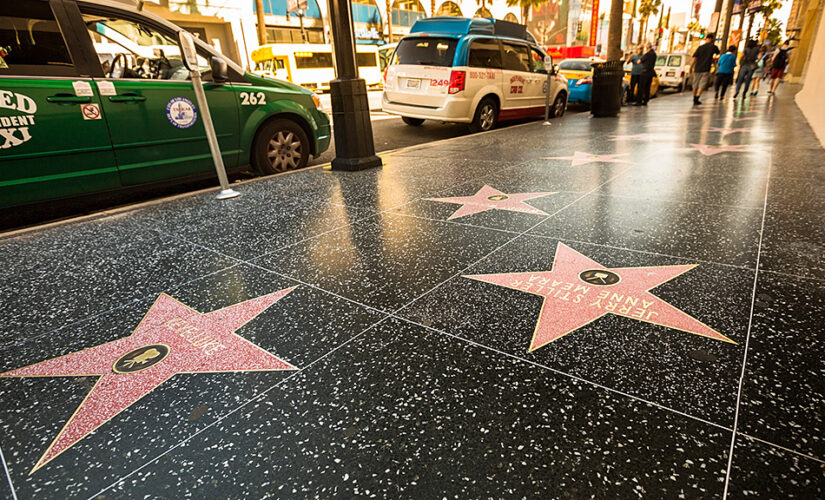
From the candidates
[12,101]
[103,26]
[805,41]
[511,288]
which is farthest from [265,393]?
[805,41]

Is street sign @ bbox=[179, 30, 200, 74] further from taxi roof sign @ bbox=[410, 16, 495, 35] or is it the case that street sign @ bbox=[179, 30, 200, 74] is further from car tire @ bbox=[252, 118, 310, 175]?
taxi roof sign @ bbox=[410, 16, 495, 35]

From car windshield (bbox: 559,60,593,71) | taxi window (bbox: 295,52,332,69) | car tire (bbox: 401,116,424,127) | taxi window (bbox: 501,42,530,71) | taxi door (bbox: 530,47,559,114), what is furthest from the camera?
taxi window (bbox: 295,52,332,69)

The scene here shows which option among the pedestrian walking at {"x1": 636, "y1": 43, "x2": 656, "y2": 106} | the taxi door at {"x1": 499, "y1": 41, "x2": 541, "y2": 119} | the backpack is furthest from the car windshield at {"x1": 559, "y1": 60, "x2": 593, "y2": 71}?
the taxi door at {"x1": 499, "y1": 41, "x2": 541, "y2": 119}

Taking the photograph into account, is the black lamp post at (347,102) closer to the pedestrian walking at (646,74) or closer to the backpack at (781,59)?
the pedestrian walking at (646,74)

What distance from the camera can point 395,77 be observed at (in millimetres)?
8820

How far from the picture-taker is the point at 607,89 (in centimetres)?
1006

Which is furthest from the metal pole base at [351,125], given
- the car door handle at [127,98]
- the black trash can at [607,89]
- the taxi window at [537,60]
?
the black trash can at [607,89]

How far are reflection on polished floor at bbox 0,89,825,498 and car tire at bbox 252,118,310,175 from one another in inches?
76.9

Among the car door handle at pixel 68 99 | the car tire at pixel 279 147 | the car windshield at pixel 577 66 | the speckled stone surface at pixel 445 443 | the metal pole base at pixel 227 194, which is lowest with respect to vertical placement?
the metal pole base at pixel 227 194

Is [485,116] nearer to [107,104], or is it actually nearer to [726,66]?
[107,104]

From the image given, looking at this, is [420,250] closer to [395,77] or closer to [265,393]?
[265,393]

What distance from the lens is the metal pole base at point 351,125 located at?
536 centimetres

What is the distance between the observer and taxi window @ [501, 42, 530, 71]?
9.13 metres

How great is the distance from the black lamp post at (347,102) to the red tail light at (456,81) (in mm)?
3115
